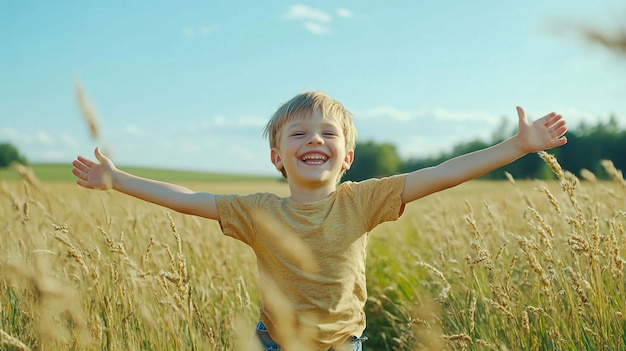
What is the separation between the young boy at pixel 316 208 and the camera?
262 centimetres

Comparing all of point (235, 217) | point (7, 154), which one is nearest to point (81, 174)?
point (235, 217)

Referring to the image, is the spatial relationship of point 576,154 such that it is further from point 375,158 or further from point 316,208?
point 316,208

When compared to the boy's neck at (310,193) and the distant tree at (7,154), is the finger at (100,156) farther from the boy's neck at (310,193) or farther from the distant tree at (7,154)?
the distant tree at (7,154)

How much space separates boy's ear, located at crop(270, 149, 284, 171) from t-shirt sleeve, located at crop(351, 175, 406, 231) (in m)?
0.44

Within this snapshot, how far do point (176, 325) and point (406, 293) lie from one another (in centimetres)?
259

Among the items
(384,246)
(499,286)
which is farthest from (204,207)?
(384,246)

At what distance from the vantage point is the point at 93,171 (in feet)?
9.22

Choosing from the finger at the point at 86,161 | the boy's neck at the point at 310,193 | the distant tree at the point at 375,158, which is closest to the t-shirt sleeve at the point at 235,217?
the boy's neck at the point at 310,193

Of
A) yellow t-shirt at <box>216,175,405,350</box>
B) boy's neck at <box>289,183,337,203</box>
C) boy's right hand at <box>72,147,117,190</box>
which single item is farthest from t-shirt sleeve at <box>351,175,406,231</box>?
boy's right hand at <box>72,147,117,190</box>

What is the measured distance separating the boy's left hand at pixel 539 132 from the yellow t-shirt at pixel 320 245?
1.74 ft

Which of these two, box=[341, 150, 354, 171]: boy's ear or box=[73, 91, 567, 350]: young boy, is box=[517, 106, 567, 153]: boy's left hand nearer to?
box=[73, 91, 567, 350]: young boy

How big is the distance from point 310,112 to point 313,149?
0.62ft

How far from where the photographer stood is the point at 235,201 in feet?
9.21

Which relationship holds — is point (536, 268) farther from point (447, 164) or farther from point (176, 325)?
point (176, 325)
